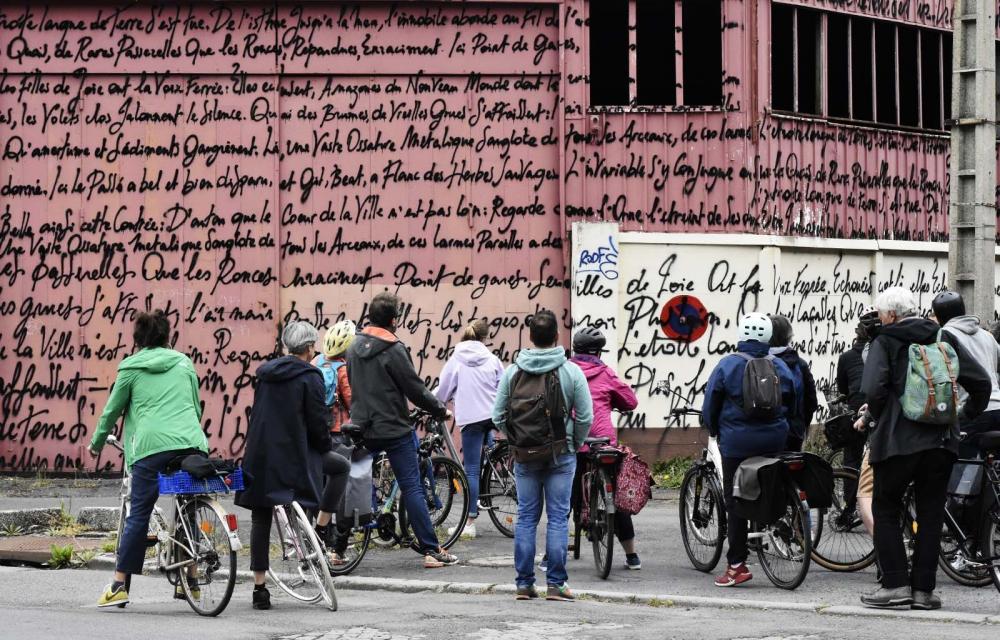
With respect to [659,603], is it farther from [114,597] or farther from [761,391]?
[114,597]

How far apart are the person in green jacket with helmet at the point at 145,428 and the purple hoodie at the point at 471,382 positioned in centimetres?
385

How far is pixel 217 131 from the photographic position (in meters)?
18.1

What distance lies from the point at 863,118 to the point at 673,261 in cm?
333

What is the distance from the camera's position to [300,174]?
18094 mm

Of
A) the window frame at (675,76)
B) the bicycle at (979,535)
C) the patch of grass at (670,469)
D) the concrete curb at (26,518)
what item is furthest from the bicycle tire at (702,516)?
the window frame at (675,76)

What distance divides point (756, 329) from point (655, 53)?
8.33 metres

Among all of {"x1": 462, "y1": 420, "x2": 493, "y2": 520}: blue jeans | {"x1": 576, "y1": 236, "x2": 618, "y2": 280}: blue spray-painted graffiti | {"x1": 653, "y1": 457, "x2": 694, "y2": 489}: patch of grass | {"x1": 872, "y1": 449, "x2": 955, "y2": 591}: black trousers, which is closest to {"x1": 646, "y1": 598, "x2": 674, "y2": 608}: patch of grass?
{"x1": 872, "y1": 449, "x2": 955, "y2": 591}: black trousers

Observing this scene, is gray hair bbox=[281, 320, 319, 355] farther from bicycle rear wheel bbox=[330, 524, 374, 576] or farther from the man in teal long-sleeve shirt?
bicycle rear wheel bbox=[330, 524, 374, 576]

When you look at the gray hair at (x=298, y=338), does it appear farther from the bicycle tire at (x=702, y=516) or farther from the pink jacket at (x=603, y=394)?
the bicycle tire at (x=702, y=516)

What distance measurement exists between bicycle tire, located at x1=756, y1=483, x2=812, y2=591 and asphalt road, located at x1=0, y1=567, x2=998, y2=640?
814 millimetres

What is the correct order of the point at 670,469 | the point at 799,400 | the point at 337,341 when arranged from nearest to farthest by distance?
the point at 799,400, the point at 337,341, the point at 670,469

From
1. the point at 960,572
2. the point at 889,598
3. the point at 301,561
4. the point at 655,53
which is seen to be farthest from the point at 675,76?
the point at 301,561

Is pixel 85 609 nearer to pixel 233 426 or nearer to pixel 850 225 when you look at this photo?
pixel 233 426

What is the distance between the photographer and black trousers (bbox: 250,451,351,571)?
376 inches
